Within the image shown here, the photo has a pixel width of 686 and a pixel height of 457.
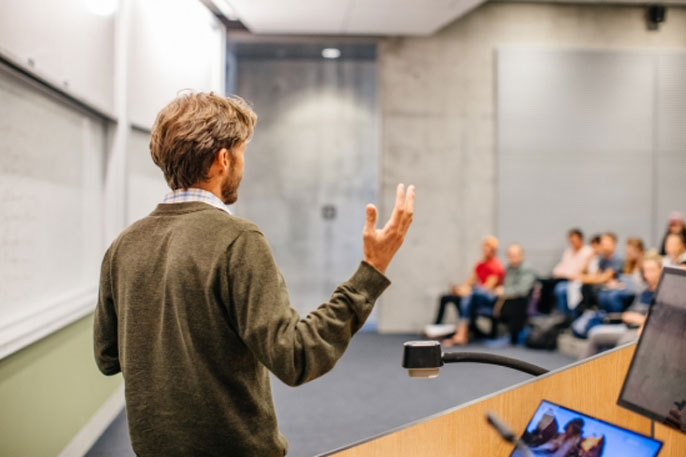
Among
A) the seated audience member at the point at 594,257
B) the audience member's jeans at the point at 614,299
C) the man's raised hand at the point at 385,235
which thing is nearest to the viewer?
the man's raised hand at the point at 385,235

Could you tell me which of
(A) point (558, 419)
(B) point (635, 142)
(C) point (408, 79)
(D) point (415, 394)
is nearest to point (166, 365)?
(A) point (558, 419)

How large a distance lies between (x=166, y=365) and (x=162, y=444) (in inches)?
5.8

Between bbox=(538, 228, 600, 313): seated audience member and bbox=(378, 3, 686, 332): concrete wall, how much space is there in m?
0.89

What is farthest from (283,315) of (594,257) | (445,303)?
(594,257)

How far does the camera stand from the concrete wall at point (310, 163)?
791 cm

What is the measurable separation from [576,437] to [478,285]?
19.3ft

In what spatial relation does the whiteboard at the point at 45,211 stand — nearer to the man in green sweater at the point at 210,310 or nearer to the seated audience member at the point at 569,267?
the man in green sweater at the point at 210,310

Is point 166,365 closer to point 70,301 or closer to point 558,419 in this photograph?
point 558,419

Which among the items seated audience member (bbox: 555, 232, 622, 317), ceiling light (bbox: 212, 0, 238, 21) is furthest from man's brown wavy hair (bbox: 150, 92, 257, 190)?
seated audience member (bbox: 555, 232, 622, 317)

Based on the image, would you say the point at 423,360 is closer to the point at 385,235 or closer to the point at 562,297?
the point at 385,235

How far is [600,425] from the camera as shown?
3.81 feet

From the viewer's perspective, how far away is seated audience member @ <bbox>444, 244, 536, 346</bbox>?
21.9ft

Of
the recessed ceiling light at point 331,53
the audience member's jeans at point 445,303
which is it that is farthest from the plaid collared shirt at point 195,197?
the recessed ceiling light at point 331,53

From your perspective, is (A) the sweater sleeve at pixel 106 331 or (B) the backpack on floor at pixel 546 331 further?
(B) the backpack on floor at pixel 546 331
